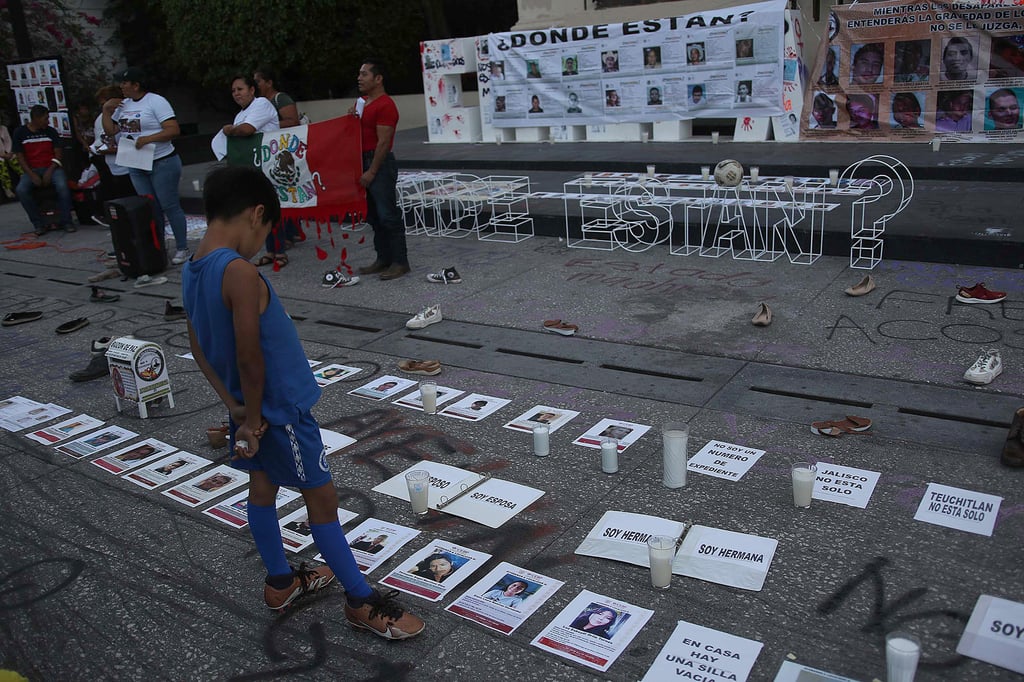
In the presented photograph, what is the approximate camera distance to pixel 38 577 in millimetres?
3346

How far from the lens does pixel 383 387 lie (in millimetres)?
5094

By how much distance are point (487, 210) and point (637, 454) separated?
586 centimetres

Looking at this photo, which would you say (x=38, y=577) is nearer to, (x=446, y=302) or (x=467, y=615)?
(x=467, y=615)

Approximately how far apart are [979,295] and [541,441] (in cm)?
354

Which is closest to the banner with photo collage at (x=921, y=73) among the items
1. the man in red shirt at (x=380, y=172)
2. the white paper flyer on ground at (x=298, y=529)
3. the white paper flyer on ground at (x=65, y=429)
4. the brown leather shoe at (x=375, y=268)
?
the man in red shirt at (x=380, y=172)

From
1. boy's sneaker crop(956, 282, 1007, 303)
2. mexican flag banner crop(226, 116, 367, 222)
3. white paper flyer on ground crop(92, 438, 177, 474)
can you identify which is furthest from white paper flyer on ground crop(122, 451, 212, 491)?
boy's sneaker crop(956, 282, 1007, 303)

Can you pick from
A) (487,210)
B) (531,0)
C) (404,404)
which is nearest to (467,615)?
(404,404)

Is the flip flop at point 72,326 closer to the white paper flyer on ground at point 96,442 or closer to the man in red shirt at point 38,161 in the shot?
the white paper flyer on ground at point 96,442

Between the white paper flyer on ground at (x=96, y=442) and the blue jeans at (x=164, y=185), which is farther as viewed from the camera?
the blue jeans at (x=164, y=185)

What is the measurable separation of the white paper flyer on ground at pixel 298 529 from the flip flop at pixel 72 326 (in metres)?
4.04

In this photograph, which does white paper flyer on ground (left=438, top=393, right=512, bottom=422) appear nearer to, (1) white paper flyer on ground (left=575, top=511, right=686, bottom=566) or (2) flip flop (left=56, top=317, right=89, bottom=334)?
(1) white paper flyer on ground (left=575, top=511, right=686, bottom=566)

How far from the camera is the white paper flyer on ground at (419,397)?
4.79 meters

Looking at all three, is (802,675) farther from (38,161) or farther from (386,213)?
(38,161)

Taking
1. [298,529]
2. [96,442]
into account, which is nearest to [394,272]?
[96,442]
